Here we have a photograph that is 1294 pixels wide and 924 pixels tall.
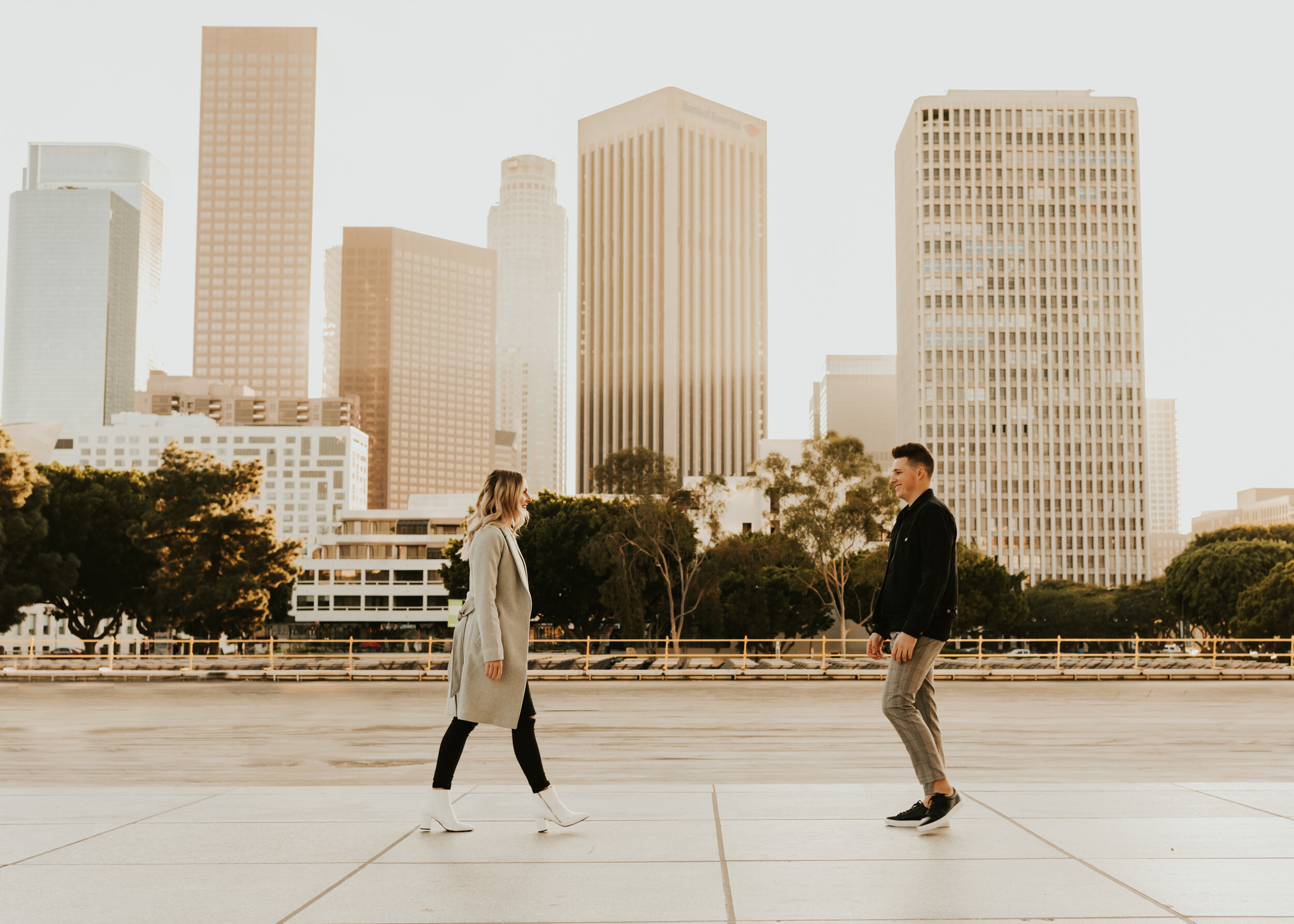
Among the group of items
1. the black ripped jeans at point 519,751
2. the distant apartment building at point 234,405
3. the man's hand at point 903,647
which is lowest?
the black ripped jeans at point 519,751

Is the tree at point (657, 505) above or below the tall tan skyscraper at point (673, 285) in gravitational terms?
below

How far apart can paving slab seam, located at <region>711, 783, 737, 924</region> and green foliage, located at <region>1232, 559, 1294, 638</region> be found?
199ft

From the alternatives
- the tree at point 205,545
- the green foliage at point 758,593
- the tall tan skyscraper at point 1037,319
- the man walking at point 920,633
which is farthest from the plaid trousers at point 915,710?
the tall tan skyscraper at point 1037,319

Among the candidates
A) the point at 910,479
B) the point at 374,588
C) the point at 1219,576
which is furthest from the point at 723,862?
the point at 374,588

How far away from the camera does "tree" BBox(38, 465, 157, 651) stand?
48.1 m

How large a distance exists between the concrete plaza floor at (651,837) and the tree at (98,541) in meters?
39.1

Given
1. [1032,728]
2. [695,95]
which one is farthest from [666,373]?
[1032,728]

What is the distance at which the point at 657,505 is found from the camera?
45406 mm

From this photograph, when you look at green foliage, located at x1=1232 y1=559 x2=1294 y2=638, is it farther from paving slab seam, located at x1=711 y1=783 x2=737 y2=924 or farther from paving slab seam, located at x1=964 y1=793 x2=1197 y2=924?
paving slab seam, located at x1=711 y1=783 x2=737 y2=924

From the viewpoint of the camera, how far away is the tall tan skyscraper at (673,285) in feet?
574

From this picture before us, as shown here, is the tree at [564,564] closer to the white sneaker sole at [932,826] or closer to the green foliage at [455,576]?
the green foliage at [455,576]

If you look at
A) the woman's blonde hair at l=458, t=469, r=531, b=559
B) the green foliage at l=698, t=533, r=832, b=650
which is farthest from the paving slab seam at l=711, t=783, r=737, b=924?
the green foliage at l=698, t=533, r=832, b=650

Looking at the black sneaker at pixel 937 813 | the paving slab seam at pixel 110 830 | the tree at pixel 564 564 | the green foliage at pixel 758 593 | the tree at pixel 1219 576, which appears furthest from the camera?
the tree at pixel 1219 576

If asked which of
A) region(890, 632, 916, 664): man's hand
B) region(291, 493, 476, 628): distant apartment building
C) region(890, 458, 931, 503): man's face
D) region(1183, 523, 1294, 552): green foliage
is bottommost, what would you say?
region(291, 493, 476, 628): distant apartment building
